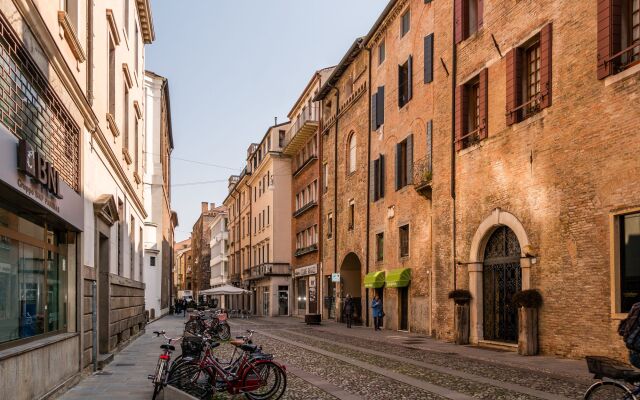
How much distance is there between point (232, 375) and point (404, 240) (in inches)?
780

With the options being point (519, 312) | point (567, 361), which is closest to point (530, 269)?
point (519, 312)

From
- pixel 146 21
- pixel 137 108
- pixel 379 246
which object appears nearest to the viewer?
pixel 137 108

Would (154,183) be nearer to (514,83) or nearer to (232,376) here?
(514,83)

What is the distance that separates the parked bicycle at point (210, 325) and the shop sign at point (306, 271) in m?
19.7

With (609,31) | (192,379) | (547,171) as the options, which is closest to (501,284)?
(547,171)

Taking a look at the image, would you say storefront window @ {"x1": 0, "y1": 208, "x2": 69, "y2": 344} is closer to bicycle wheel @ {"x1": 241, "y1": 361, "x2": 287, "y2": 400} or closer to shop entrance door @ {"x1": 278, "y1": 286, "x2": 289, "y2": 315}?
bicycle wheel @ {"x1": 241, "y1": 361, "x2": 287, "y2": 400}

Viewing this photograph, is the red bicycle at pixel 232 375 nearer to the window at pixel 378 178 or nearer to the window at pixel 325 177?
the window at pixel 378 178

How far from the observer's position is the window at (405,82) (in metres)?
28.0

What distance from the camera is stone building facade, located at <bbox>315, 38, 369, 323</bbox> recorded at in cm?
3475

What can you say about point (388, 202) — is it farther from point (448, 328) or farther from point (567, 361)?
point (567, 361)

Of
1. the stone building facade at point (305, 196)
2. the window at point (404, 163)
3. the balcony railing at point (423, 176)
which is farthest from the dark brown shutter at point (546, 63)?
the stone building facade at point (305, 196)

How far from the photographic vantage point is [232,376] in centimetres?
970

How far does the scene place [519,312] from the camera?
17.8 metres

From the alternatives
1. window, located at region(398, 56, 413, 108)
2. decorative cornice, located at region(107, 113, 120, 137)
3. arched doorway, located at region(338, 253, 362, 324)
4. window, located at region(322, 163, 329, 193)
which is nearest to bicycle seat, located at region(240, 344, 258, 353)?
decorative cornice, located at region(107, 113, 120, 137)
